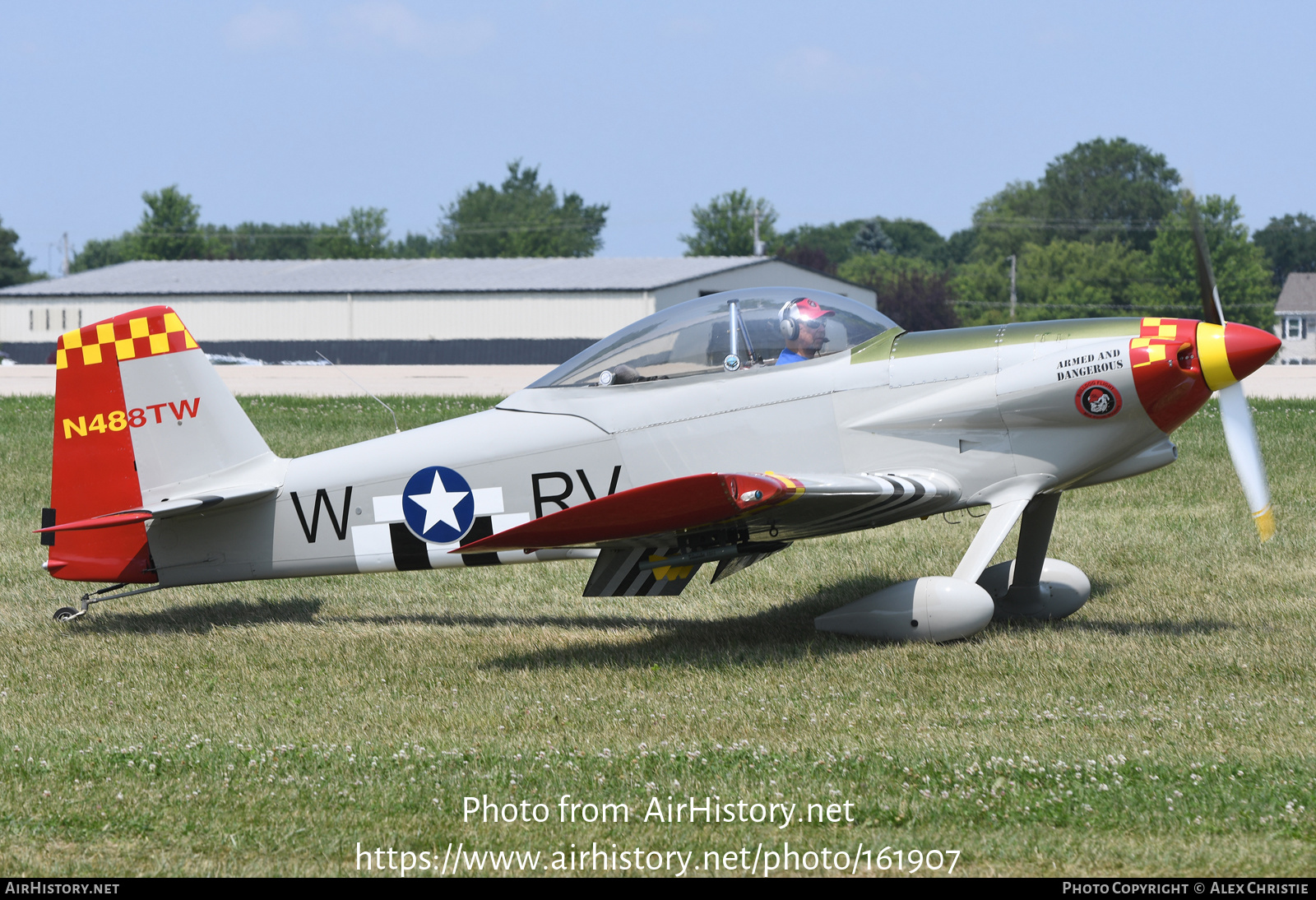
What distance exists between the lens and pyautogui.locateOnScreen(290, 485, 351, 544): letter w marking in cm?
838

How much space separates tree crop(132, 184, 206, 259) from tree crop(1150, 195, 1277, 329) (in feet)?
236

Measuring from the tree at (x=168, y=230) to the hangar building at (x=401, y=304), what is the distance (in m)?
27.4

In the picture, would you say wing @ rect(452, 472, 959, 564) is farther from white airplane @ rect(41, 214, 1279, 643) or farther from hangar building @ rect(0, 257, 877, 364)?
hangar building @ rect(0, 257, 877, 364)

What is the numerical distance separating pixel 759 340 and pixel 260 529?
12.0 ft

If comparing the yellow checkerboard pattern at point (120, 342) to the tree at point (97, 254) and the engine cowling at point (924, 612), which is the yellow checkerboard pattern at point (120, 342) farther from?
the tree at point (97, 254)

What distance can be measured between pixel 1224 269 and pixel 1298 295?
20.7m

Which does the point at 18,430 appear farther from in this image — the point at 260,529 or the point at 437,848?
the point at 437,848

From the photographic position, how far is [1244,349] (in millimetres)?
7379

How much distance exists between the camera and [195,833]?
4.86m

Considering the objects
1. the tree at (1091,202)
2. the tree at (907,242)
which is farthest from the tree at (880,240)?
the tree at (1091,202)

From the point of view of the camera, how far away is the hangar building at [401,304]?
57969 millimetres

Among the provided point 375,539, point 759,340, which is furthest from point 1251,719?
point 375,539

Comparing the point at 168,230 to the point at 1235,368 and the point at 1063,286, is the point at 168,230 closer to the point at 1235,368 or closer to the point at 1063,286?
the point at 1063,286

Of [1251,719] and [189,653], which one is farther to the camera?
[189,653]
